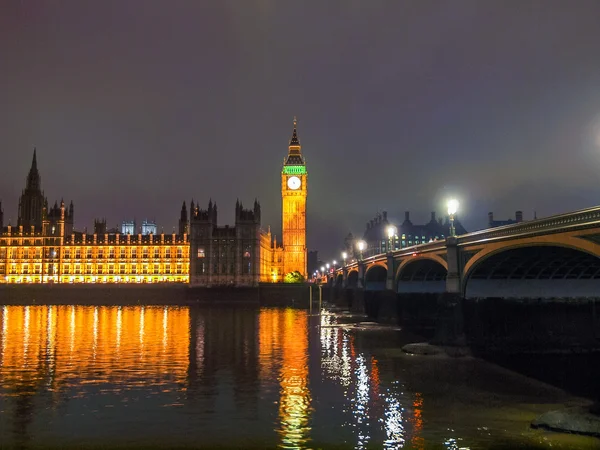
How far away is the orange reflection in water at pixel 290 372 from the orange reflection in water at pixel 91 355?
19.2ft

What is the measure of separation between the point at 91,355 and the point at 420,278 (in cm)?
4257

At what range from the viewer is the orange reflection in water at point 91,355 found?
1334 inches

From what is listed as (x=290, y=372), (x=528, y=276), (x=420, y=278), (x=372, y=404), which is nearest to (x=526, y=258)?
(x=528, y=276)

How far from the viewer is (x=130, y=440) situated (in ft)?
69.9

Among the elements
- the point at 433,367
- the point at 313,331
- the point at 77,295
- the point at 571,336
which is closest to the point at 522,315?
the point at 571,336

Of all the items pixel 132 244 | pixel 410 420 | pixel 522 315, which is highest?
pixel 132 244

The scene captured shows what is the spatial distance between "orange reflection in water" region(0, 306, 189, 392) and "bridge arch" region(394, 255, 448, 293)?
83.1ft

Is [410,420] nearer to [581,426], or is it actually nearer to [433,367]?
[581,426]

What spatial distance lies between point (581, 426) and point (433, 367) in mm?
16207

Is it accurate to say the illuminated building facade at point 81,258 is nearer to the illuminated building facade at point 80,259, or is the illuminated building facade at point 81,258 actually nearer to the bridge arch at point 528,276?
the illuminated building facade at point 80,259

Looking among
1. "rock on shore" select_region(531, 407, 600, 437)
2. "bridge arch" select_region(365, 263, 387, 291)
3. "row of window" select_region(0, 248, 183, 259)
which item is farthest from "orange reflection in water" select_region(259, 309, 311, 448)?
"row of window" select_region(0, 248, 183, 259)

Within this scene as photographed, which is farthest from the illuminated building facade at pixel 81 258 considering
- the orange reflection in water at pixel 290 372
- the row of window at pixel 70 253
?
the orange reflection in water at pixel 290 372

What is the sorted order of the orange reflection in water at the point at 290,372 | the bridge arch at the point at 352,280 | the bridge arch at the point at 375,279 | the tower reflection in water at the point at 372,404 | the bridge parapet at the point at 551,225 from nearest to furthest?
the tower reflection in water at the point at 372,404 < the orange reflection in water at the point at 290,372 < the bridge parapet at the point at 551,225 < the bridge arch at the point at 375,279 < the bridge arch at the point at 352,280

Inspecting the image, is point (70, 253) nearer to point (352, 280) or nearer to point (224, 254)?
point (224, 254)
